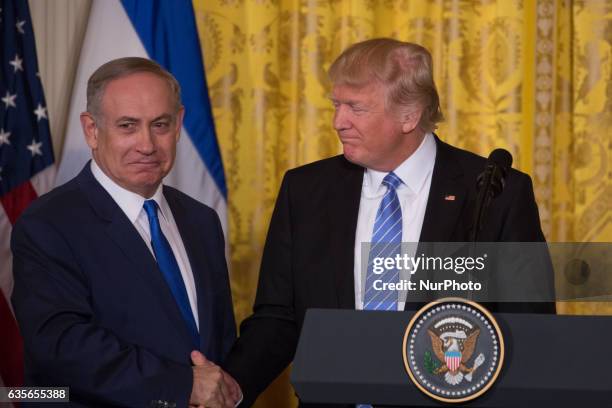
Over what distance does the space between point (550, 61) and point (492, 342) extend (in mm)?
2808

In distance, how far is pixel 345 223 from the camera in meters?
2.87

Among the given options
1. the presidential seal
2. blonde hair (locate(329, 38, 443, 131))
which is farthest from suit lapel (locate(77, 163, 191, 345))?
the presidential seal

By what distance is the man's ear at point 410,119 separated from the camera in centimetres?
292

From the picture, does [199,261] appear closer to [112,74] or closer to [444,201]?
[112,74]

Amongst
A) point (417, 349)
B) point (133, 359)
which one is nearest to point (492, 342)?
point (417, 349)

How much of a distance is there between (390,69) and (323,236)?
1.82ft

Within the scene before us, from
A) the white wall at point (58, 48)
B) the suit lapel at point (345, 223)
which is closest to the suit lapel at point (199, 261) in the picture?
the suit lapel at point (345, 223)

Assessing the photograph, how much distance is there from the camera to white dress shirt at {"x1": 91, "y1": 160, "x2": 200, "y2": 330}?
9.18 feet

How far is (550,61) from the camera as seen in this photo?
4.25 m

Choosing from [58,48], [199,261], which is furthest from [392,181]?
[58,48]

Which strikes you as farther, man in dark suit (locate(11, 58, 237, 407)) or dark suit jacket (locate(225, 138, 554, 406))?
dark suit jacket (locate(225, 138, 554, 406))

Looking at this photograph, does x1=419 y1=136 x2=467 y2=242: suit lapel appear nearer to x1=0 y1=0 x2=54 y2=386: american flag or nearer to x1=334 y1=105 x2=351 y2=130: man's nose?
x1=334 y1=105 x2=351 y2=130: man's nose

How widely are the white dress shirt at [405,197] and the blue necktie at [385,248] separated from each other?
2 centimetres

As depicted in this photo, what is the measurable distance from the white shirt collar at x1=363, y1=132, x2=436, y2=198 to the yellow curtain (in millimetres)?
1357
